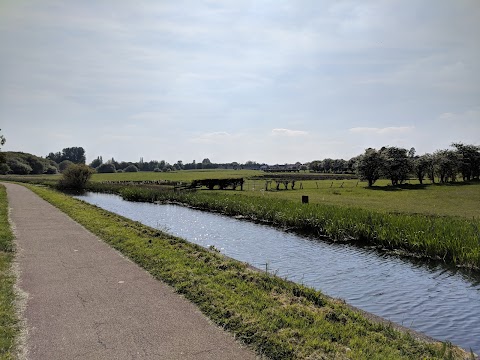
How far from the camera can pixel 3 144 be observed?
44.2 m

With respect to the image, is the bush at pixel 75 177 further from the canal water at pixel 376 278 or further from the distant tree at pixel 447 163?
the distant tree at pixel 447 163

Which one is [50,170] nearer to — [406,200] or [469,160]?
[469,160]

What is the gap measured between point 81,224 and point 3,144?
32982mm

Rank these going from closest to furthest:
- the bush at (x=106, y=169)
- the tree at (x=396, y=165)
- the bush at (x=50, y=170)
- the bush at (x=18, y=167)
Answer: the tree at (x=396, y=165)
the bush at (x=18, y=167)
the bush at (x=50, y=170)
the bush at (x=106, y=169)

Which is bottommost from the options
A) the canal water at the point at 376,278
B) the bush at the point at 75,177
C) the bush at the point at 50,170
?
the canal water at the point at 376,278

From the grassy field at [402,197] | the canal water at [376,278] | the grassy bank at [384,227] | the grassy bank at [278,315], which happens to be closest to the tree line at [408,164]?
the grassy field at [402,197]

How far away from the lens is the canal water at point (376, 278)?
9.04 metres

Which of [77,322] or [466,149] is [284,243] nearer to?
[77,322]

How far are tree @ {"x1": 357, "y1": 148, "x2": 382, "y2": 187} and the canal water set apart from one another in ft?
129

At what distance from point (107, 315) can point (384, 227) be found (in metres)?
14.7

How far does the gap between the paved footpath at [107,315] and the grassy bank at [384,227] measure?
1148cm

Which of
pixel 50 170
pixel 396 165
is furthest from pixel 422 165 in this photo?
pixel 50 170

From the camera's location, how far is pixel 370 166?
185 feet

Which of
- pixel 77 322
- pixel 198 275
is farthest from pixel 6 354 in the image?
pixel 198 275
